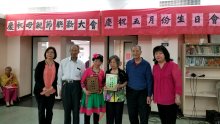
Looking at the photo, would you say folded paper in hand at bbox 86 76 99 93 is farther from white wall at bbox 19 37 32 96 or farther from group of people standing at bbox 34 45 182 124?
white wall at bbox 19 37 32 96

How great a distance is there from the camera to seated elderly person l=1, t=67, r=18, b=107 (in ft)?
18.3

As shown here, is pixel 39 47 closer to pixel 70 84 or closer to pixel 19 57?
pixel 19 57

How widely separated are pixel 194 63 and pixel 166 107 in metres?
2.46

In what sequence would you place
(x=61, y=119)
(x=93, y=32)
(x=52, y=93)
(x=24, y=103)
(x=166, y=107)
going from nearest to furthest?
(x=166, y=107) → (x=52, y=93) → (x=61, y=119) → (x=93, y=32) → (x=24, y=103)

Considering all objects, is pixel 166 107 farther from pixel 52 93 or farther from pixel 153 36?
pixel 153 36

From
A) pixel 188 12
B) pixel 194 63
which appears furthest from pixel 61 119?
pixel 188 12

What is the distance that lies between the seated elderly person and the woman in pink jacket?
174 inches

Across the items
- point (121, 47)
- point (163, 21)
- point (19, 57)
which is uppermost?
point (163, 21)

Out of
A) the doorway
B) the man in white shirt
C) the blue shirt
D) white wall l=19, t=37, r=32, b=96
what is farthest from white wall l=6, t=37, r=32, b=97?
the blue shirt

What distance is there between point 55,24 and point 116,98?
3059 mm

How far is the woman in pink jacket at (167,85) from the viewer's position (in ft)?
8.36

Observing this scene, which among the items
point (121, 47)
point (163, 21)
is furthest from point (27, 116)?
point (163, 21)

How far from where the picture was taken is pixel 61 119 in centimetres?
447

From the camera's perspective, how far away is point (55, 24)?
529 cm
